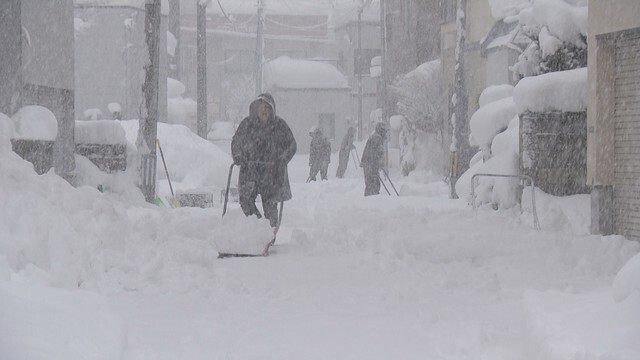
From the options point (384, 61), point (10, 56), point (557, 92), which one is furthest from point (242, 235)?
point (384, 61)

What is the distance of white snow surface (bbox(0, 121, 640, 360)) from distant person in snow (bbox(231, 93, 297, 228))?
0.69 metres

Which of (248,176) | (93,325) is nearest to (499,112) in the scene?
(248,176)

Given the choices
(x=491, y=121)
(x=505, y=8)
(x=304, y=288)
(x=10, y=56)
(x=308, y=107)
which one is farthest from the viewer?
(x=308, y=107)

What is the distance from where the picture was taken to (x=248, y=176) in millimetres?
11648

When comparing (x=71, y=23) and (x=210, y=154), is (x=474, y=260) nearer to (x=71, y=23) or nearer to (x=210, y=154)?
(x=71, y=23)

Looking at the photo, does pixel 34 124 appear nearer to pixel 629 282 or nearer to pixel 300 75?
pixel 629 282

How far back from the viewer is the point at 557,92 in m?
13.9

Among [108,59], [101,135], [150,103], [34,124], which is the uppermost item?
[108,59]

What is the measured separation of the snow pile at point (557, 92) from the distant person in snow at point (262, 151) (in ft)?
14.2

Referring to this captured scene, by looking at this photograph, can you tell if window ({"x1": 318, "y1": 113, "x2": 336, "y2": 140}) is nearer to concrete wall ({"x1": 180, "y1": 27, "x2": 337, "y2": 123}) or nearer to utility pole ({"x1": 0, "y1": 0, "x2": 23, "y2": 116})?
concrete wall ({"x1": 180, "y1": 27, "x2": 337, "y2": 123})

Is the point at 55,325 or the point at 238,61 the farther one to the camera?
the point at 238,61

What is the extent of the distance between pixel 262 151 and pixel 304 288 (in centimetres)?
376

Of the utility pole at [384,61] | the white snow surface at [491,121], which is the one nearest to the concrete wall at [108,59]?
the utility pole at [384,61]

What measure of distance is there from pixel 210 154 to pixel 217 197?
2.63 metres
